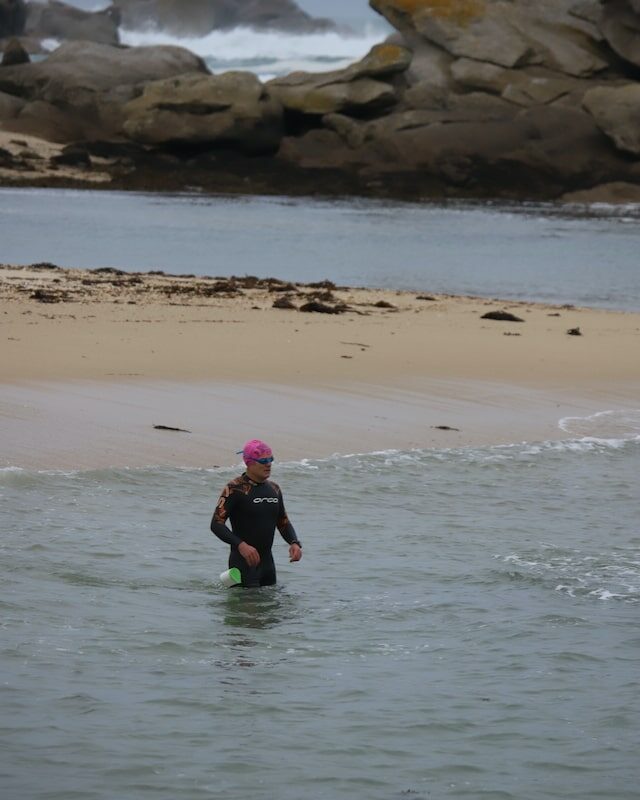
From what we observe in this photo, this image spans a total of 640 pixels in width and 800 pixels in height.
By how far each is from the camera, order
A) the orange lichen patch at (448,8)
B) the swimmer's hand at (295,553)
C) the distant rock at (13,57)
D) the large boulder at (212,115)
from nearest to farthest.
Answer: the swimmer's hand at (295,553) < the large boulder at (212,115) < the orange lichen patch at (448,8) < the distant rock at (13,57)

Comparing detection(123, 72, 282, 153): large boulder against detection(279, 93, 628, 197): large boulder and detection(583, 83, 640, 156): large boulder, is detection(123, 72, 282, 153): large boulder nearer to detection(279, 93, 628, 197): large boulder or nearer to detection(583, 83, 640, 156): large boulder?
detection(279, 93, 628, 197): large boulder

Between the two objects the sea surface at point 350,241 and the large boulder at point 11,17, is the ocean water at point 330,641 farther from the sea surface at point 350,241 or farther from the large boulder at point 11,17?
the large boulder at point 11,17

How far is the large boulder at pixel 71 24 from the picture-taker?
11166 cm

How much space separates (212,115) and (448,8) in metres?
13.1

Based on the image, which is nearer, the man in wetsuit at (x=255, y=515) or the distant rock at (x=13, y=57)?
the man in wetsuit at (x=255, y=515)

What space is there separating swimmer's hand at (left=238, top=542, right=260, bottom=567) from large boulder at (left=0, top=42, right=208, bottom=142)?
6233cm

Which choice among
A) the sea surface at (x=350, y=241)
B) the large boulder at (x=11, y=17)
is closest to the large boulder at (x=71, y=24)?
the large boulder at (x=11, y=17)

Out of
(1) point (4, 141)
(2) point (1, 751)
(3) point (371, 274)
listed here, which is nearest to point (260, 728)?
(2) point (1, 751)

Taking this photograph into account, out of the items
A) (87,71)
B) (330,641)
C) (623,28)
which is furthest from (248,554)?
(87,71)

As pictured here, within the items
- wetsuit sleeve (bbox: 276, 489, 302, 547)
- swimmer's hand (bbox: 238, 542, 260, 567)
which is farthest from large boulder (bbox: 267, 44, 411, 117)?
swimmer's hand (bbox: 238, 542, 260, 567)

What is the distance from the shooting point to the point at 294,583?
8.41 meters

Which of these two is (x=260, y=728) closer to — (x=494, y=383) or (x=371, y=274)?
(x=494, y=383)

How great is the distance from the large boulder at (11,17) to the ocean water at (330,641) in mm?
96058

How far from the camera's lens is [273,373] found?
47.8ft
